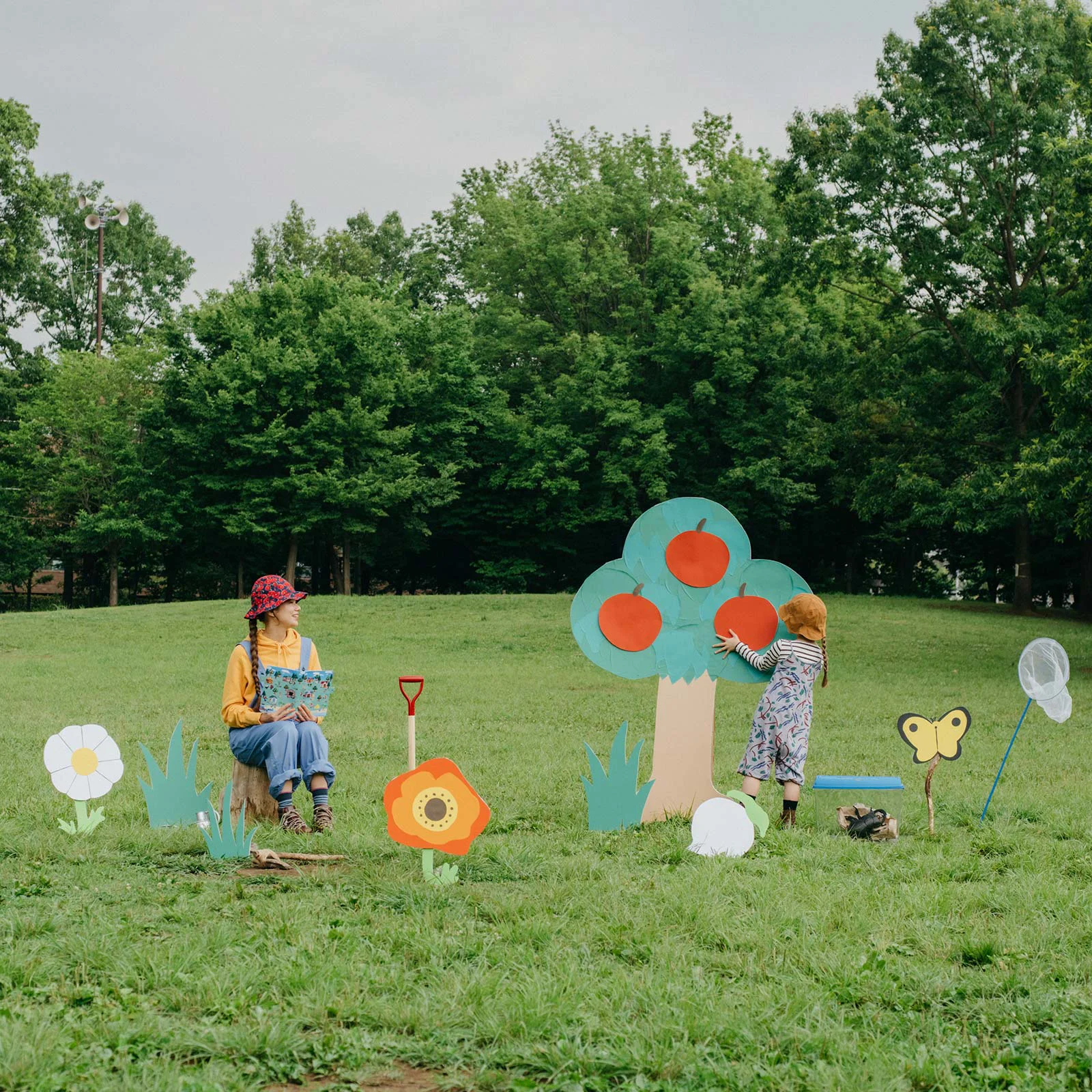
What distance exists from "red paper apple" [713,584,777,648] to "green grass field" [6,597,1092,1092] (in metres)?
1.20

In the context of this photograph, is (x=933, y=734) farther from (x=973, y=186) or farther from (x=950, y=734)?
(x=973, y=186)

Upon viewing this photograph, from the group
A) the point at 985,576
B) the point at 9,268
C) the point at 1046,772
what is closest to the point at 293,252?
the point at 9,268

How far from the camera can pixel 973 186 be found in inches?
1046

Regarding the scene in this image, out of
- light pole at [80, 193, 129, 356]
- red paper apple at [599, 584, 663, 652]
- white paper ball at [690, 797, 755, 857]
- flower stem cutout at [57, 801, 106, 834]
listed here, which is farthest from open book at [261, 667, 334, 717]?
light pole at [80, 193, 129, 356]

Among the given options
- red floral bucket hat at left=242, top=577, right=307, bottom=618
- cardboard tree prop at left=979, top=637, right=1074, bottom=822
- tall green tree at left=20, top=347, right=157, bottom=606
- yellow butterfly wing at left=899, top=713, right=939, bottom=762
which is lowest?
yellow butterfly wing at left=899, top=713, right=939, bottom=762

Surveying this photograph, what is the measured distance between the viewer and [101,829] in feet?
21.5

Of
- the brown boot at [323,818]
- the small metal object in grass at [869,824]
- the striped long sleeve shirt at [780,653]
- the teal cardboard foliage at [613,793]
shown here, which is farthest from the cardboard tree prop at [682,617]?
the brown boot at [323,818]

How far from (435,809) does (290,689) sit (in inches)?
64.8

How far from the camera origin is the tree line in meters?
26.6

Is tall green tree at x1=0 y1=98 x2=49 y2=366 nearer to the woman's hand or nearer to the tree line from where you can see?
the tree line

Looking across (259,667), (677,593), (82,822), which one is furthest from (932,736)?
(82,822)

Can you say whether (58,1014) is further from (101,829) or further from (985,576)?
(985,576)

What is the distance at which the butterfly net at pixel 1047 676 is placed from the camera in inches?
280

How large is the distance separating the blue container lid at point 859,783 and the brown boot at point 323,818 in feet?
9.46
